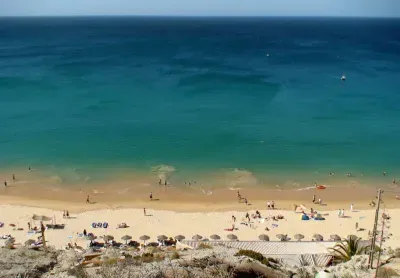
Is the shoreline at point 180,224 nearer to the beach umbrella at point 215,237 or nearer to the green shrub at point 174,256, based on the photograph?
the beach umbrella at point 215,237

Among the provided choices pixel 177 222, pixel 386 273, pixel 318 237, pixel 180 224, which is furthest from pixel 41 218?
pixel 386 273

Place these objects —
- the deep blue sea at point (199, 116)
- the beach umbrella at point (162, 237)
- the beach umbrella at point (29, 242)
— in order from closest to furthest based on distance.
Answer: the beach umbrella at point (29, 242), the beach umbrella at point (162, 237), the deep blue sea at point (199, 116)

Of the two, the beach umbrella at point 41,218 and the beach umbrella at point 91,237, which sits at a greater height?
the beach umbrella at point 41,218

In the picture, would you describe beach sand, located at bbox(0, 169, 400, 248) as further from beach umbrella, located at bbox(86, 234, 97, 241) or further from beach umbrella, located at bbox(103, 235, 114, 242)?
beach umbrella, located at bbox(103, 235, 114, 242)

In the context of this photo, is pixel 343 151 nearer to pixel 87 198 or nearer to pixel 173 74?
pixel 87 198

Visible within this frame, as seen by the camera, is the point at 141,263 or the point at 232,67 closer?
the point at 141,263

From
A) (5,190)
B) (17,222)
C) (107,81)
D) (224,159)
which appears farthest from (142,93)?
(17,222)

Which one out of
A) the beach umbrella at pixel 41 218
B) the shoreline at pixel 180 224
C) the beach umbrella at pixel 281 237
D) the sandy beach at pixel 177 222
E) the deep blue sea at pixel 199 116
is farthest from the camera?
the deep blue sea at pixel 199 116

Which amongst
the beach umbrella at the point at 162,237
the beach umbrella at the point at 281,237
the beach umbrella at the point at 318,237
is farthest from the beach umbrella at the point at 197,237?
the beach umbrella at the point at 318,237
